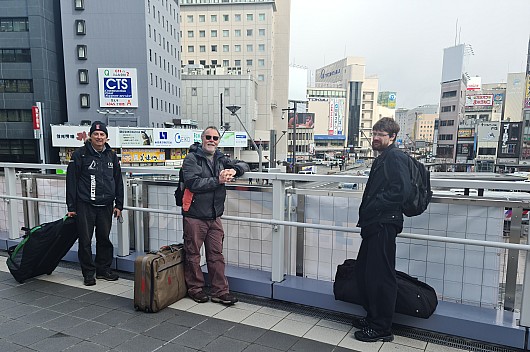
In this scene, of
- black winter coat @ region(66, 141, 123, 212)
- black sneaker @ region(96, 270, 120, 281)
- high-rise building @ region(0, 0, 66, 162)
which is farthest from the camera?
high-rise building @ region(0, 0, 66, 162)

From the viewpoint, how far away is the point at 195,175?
341 centimetres

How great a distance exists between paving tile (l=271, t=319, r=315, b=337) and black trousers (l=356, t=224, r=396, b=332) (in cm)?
56

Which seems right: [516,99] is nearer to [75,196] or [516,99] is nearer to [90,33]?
[90,33]

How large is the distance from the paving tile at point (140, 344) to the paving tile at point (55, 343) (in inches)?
15.9

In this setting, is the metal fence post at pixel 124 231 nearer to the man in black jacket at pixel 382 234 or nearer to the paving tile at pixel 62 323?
the paving tile at pixel 62 323

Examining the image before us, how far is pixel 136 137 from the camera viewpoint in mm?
38781

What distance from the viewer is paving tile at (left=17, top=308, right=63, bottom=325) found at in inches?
126

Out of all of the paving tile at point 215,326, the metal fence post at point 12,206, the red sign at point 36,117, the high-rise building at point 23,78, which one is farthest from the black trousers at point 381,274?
the high-rise building at point 23,78

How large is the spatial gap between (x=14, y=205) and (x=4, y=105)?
42.3 metres

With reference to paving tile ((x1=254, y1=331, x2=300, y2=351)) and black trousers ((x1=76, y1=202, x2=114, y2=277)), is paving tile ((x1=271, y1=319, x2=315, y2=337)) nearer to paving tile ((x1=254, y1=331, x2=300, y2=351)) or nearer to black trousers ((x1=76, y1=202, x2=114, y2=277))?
paving tile ((x1=254, y1=331, x2=300, y2=351))

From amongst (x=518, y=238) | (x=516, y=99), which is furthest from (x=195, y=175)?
(x=516, y=99)

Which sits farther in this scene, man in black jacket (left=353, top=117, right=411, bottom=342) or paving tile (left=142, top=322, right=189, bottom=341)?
paving tile (left=142, top=322, right=189, bottom=341)

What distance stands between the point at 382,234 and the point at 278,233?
43.0 inches

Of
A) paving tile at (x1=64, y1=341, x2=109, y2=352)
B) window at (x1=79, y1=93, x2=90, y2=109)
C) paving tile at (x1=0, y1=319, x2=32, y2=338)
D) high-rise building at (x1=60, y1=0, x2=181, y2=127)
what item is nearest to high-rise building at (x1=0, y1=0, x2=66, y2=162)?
high-rise building at (x1=60, y1=0, x2=181, y2=127)
